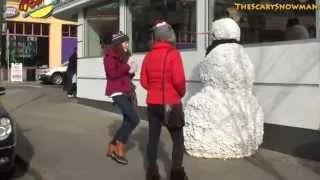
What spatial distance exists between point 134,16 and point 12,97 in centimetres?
786

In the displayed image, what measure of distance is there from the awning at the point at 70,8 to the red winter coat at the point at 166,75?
914 centimetres

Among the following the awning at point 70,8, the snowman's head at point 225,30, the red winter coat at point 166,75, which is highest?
the awning at point 70,8

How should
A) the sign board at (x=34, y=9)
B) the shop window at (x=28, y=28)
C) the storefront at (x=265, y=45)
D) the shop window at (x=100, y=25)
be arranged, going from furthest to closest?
the shop window at (x=28, y=28) < the sign board at (x=34, y=9) < the shop window at (x=100, y=25) < the storefront at (x=265, y=45)

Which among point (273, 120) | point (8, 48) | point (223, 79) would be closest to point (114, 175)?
point (223, 79)

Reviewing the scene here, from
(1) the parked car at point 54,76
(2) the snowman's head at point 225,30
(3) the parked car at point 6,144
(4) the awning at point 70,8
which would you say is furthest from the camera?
(1) the parked car at point 54,76

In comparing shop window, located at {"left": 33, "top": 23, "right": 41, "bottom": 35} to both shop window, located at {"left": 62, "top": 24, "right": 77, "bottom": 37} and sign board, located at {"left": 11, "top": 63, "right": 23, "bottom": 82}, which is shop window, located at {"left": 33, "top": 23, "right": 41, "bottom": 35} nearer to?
shop window, located at {"left": 62, "top": 24, "right": 77, "bottom": 37}

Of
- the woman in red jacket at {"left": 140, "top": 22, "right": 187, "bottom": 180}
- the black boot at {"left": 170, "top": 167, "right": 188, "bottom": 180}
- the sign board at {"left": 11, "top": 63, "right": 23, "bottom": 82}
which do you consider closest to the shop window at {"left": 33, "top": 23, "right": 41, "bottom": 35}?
the sign board at {"left": 11, "top": 63, "right": 23, "bottom": 82}

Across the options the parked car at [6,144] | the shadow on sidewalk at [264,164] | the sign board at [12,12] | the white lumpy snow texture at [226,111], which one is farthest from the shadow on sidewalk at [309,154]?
the sign board at [12,12]

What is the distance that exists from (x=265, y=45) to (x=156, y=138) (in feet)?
9.40

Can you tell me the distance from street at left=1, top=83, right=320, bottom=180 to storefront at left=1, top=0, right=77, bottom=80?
76.1 ft

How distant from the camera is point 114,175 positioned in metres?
8.39

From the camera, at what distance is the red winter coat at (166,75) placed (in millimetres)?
7453

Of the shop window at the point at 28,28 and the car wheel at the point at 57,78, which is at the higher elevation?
the shop window at the point at 28,28

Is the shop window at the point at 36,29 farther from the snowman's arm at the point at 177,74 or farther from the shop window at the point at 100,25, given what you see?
the snowman's arm at the point at 177,74
